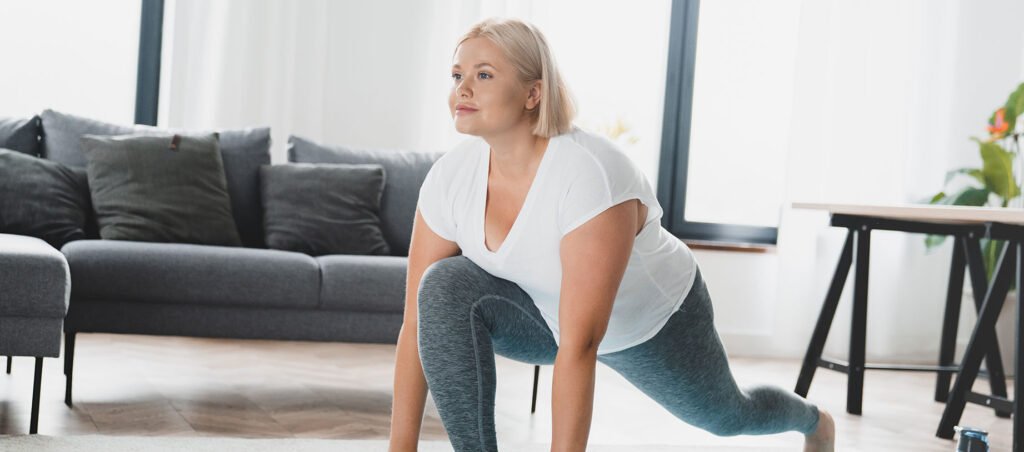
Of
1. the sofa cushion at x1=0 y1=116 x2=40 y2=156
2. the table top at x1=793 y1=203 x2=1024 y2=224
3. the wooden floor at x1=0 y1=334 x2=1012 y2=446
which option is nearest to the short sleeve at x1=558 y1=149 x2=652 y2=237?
the wooden floor at x1=0 y1=334 x2=1012 y2=446

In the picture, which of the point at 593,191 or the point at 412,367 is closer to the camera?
the point at 593,191

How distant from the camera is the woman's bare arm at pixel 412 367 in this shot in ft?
5.74

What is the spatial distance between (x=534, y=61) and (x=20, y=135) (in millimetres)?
2368

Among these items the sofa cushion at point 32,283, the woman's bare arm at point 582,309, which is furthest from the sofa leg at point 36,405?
the woman's bare arm at point 582,309

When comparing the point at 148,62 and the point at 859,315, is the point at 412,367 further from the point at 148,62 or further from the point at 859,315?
the point at 148,62

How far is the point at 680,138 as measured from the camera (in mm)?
5289

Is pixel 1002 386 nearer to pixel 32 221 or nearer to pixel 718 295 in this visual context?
pixel 718 295

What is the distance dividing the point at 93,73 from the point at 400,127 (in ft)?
4.37

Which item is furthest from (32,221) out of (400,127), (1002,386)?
(1002,386)

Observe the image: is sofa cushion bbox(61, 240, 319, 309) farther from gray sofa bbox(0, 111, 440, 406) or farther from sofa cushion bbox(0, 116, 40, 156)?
sofa cushion bbox(0, 116, 40, 156)

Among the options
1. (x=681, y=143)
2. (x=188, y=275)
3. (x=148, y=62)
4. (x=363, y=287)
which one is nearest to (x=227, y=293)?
(x=188, y=275)

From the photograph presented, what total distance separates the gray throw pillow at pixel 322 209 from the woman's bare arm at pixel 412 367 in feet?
5.66

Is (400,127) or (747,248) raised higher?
(400,127)

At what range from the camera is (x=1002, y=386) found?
3.60 metres
